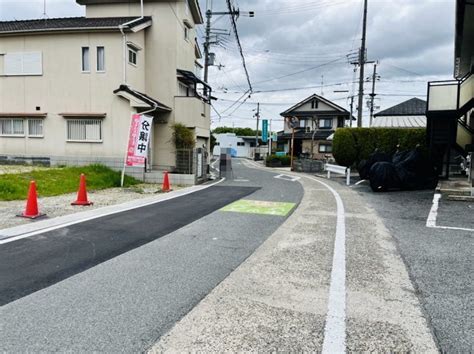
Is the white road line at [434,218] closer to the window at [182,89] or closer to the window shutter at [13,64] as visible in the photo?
the window at [182,89]

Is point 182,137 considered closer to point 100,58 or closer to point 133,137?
point 133,137

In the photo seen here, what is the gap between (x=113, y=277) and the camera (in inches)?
155

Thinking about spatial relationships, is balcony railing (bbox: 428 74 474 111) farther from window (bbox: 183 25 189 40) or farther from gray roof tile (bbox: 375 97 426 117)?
gray roof tile (bbox: 375 97 426 117)

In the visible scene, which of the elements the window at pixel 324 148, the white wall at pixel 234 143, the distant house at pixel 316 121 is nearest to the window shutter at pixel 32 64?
the distant house at pixel 316 121

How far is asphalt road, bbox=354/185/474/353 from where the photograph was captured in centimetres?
287

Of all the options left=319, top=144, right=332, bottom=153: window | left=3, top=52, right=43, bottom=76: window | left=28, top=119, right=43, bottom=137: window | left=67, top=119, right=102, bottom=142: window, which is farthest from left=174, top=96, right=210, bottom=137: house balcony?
left=319, top=144, right=332, bottom=153: window

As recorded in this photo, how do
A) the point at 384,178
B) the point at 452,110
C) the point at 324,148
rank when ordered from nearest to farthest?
1. the point at 384,178
2. the point at 452,110
3. the point at 324,148

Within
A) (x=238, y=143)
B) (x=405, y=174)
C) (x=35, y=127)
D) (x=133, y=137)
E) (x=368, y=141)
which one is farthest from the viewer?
(x=238, y=143)

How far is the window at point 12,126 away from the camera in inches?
637

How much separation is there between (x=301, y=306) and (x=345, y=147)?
64.9ft

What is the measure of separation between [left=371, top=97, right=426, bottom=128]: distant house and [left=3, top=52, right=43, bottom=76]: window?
74.2ft

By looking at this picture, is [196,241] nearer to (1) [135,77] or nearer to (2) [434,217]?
(2) [434,217]

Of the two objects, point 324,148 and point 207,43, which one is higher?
point 207,43

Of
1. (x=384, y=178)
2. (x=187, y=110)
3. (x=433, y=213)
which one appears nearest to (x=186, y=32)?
(x=187, y=110)
